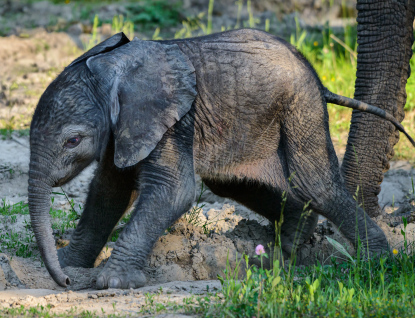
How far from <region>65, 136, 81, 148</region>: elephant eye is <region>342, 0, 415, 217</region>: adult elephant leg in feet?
7.41

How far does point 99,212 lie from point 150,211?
79cm

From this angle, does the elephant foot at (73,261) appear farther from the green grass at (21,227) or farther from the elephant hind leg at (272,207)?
the elephant hind leg at (272,207)

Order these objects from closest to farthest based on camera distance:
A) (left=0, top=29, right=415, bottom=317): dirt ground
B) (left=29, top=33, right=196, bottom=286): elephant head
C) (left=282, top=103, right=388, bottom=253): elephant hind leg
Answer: (left=0, top=29, right=415, bottom=317): dirt ground, (left=29, top=33, right=196, bottom=286): elephant head, (left=282, top=103, right=388, bottom=253): elephant hind leg

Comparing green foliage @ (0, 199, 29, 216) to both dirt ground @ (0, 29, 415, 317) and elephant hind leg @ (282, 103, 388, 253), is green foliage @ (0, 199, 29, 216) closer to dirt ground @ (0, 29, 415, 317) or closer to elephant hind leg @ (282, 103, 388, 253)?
dirt ground @ (0, 29, 415, 317)

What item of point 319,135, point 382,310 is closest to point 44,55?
point 319,135

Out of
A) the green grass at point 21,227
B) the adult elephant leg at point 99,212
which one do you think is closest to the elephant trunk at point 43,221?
the adult elephant leg at point 99,212

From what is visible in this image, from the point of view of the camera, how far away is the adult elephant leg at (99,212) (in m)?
4.73

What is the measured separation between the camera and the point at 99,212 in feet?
15.8

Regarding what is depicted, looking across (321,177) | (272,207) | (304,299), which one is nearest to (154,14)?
(272,207)

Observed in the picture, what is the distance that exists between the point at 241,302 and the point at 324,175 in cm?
161

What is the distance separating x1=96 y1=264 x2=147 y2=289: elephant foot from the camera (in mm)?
4084

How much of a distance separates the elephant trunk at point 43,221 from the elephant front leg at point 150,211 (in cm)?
34

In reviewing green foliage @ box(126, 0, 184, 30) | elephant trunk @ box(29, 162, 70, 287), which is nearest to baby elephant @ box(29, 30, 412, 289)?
elephant trunk @ box(29, 162, 70, 287)

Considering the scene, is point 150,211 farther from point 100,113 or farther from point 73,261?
point 73,261
